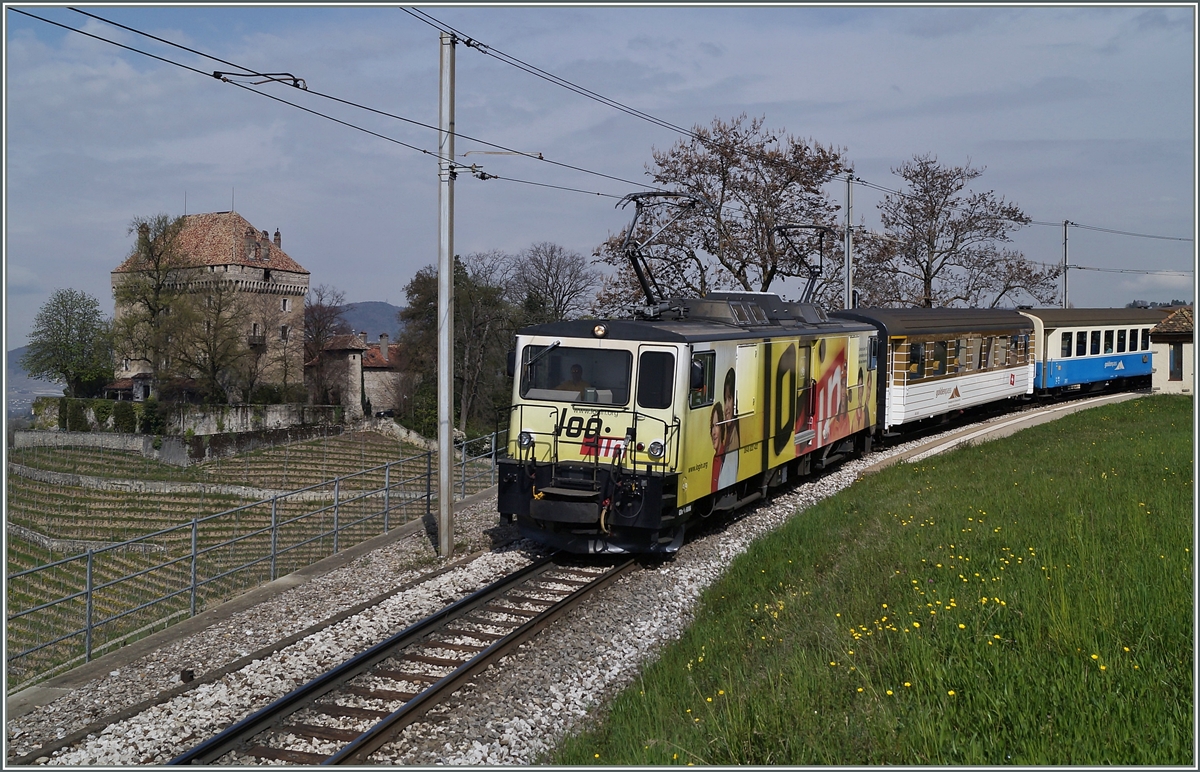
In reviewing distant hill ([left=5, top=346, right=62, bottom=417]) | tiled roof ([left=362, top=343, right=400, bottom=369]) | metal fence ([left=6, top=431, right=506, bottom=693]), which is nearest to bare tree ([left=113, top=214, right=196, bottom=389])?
distant hill ([left=5, top=346, right=62, bottom=417])

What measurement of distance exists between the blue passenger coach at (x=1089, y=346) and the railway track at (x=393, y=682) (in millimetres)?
25097

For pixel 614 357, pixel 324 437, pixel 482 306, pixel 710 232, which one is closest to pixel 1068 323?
pixel 710 232

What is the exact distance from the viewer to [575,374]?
12539 mm

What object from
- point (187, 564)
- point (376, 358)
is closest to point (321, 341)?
point (376, 358)

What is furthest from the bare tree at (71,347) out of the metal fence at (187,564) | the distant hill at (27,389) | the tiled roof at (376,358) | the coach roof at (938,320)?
the coach roof at (938,320)

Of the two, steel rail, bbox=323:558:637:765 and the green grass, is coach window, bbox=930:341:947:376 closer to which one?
the green grass

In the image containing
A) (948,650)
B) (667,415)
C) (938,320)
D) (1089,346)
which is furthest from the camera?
(1089,346)

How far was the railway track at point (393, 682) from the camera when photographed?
6.95 m

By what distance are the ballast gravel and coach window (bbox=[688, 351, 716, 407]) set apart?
217 centimetres

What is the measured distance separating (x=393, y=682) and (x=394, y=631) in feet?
4.72

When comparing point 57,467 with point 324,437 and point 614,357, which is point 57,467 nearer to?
point 324,437

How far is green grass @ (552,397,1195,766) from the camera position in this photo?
5.53 m

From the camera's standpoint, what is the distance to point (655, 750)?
243 inches

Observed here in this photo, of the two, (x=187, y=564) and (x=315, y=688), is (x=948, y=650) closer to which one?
(x=315, y=688)
